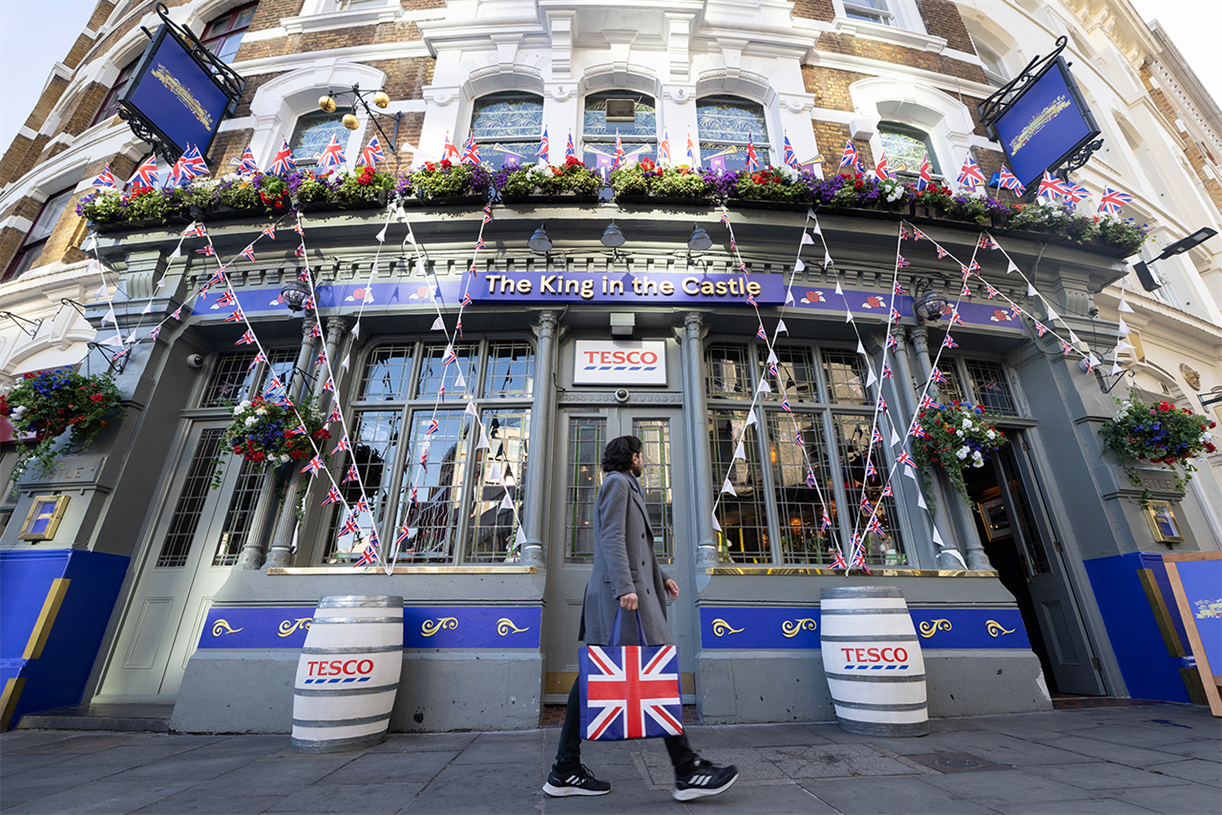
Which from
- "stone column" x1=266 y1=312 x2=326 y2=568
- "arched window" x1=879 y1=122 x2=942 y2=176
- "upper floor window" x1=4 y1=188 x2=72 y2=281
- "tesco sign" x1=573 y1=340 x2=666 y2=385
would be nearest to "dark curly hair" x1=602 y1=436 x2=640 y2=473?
"tesco sign" x1=573 y1=340 x2=666 y2=385

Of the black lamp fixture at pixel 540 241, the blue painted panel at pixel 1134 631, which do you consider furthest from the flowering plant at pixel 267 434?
the blue painted panel at pixel 1134 631

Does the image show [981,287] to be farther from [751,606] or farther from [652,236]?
[751,606]

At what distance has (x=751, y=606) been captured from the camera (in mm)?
5480

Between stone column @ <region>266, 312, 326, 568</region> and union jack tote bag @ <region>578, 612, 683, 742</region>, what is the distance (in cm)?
458

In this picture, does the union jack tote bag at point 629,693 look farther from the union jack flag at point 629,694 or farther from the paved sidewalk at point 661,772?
the paved sidewalk at point 661,772

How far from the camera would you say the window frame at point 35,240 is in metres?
11.3

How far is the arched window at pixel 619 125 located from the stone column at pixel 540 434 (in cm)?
309

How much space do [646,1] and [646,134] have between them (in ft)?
7.82

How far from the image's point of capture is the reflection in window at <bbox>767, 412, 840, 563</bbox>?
642 cm

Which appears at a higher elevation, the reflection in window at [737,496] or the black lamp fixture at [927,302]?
the black lamp fixture at [927,302]

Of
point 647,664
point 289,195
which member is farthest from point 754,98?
point 647,664

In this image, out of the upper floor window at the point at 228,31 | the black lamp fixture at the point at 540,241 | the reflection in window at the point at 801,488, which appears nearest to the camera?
the reflection in window at the point at 801,488

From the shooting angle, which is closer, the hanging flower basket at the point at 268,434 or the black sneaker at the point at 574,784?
the black sneaker at the point at 574,784

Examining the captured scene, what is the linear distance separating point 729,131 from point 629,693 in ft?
29.0
